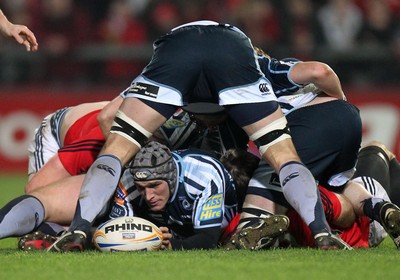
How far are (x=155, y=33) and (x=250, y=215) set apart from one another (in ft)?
26.3

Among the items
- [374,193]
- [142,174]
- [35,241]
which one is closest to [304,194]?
[142,174]

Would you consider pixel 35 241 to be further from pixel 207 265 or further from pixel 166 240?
pixel 207 265

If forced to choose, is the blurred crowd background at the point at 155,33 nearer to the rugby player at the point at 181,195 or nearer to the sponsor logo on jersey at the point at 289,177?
the rugby player at the point at 181,195

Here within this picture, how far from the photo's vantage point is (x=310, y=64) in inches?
285

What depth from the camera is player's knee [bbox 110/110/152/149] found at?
6.77 metres

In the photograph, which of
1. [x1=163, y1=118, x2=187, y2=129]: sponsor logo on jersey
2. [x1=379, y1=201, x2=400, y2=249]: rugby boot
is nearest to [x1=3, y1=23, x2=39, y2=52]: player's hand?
[x1=163, y1=118, x2=187, y2=129]: sponsor logo on jersey

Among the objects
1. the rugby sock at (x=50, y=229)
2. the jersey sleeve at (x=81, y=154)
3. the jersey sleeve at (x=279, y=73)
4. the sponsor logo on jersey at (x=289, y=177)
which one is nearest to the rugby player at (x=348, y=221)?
the sponsor logo on jersey at (x=289, y=177)

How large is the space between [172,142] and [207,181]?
1089mm

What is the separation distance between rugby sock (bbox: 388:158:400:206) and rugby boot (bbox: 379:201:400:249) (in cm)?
126

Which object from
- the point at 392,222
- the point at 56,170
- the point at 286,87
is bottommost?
the point at 392,222

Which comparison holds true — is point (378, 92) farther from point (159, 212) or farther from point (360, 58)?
point (159, 212)

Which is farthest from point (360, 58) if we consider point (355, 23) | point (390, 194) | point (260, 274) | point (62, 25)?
point (260, 274)

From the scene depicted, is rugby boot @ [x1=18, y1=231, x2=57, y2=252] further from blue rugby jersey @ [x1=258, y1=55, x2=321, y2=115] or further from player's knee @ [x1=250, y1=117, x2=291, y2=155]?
blue rugby jersey @ [x1=258, y1=55, x2=321, y2=115]

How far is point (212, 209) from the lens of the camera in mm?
6523
